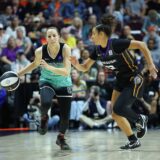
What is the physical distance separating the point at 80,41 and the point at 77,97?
7.91ft

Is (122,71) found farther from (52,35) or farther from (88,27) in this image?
(88,27)

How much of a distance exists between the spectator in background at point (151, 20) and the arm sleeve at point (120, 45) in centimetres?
821

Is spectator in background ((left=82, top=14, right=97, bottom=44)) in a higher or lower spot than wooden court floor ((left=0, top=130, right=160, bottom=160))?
higher

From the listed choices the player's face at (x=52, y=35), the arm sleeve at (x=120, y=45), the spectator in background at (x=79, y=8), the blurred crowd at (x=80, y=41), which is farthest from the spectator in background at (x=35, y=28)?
the arm sleeve at (x=120, y=45)

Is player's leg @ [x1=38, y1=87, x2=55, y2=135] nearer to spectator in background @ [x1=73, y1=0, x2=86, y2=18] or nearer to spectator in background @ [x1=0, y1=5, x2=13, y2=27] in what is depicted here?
spectator in background @ [x1=0, y1=5, x2=13, y2=27]

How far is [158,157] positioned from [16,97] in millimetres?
6053

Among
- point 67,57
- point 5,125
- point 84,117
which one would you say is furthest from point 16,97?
point 67,57

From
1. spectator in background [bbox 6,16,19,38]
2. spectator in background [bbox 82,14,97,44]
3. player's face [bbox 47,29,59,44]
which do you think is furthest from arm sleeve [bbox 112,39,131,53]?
spectator in background [bbox 82,14,97,44]

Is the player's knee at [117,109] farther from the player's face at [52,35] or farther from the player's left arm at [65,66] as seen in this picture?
the player's face at [52,35]

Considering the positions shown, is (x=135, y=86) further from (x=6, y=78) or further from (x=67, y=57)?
(x=6, y=78)

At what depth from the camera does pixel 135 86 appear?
675 centimetres

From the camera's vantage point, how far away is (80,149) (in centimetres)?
705

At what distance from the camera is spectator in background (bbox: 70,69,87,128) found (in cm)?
1128

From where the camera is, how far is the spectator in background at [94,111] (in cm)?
1122
